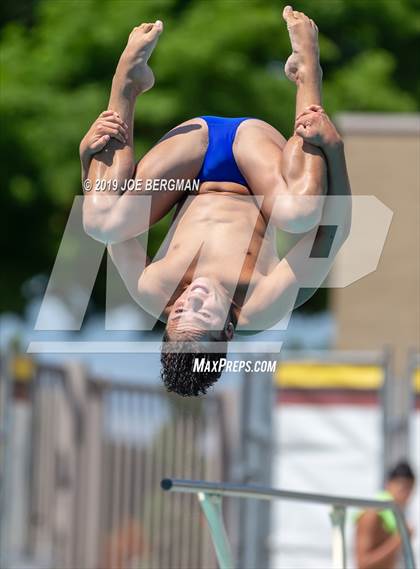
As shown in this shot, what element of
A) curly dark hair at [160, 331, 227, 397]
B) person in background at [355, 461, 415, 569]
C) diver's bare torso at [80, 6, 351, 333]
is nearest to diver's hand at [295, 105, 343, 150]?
diver's bare torso at [80, 6, 351, 333]

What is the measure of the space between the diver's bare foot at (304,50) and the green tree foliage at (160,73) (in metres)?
6.86

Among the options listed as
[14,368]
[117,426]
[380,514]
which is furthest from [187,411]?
[380,514]

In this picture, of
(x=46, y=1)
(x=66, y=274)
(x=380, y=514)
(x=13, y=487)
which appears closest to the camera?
(x=380, y=514)

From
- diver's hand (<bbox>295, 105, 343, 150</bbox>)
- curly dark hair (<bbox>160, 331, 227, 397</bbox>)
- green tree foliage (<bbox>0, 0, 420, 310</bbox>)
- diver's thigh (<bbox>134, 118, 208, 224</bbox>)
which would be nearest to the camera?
diver's hand (<bbox>295, 105, 343, 150</bbox>)

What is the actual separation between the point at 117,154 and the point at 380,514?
3.63 metres

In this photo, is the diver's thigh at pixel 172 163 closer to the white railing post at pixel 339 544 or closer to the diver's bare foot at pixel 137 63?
the diver's bare foot at pixel 137 63

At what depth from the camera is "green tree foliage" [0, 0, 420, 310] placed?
13.4 m

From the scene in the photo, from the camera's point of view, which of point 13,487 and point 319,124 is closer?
point 319,124

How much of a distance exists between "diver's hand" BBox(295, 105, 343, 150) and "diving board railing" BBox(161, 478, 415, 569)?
144 cm

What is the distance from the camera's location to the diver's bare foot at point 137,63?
6.22 meters

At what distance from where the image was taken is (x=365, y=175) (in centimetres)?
1118

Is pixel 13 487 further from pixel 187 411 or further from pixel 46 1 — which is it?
pixel 46 1

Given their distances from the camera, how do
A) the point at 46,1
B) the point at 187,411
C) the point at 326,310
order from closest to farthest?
the point at 187,411 < the point at 46,1 < the point at 326,310

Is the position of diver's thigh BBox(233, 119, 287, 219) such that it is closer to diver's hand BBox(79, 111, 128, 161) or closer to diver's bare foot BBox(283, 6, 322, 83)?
diver's bare foot BBox(283, 6, 322, 83)
